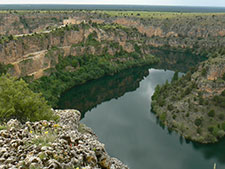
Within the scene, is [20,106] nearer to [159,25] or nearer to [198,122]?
[198,122]

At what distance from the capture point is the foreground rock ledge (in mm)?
8445

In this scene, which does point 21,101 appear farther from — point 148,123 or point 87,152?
point 148,123

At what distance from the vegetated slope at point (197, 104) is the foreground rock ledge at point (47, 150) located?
30.9 meters

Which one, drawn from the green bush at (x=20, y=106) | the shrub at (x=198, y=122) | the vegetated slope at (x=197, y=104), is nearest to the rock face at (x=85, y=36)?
the vegetated slope at (x=197, y=104)

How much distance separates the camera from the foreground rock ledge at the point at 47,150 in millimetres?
8445

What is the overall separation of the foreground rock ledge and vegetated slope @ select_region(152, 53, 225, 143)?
30923 millimetres

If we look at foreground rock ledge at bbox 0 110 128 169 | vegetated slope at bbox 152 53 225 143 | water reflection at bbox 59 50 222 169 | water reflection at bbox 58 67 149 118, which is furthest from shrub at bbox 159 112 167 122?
foreground rock ledge at bbox 0 110 128 169

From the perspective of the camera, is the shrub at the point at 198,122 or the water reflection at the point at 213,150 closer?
the water reflection at the point at 213,150

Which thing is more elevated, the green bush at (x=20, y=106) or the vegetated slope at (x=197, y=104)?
the green bush at (x=20, y=106)

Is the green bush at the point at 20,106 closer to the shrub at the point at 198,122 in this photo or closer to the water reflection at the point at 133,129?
the water reflection at the point at 133,129

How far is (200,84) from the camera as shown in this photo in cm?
4744

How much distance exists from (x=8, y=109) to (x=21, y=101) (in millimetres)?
1155

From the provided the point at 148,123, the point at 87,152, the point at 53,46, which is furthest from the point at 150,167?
the point at 53,46

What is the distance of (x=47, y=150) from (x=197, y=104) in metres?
41.6
